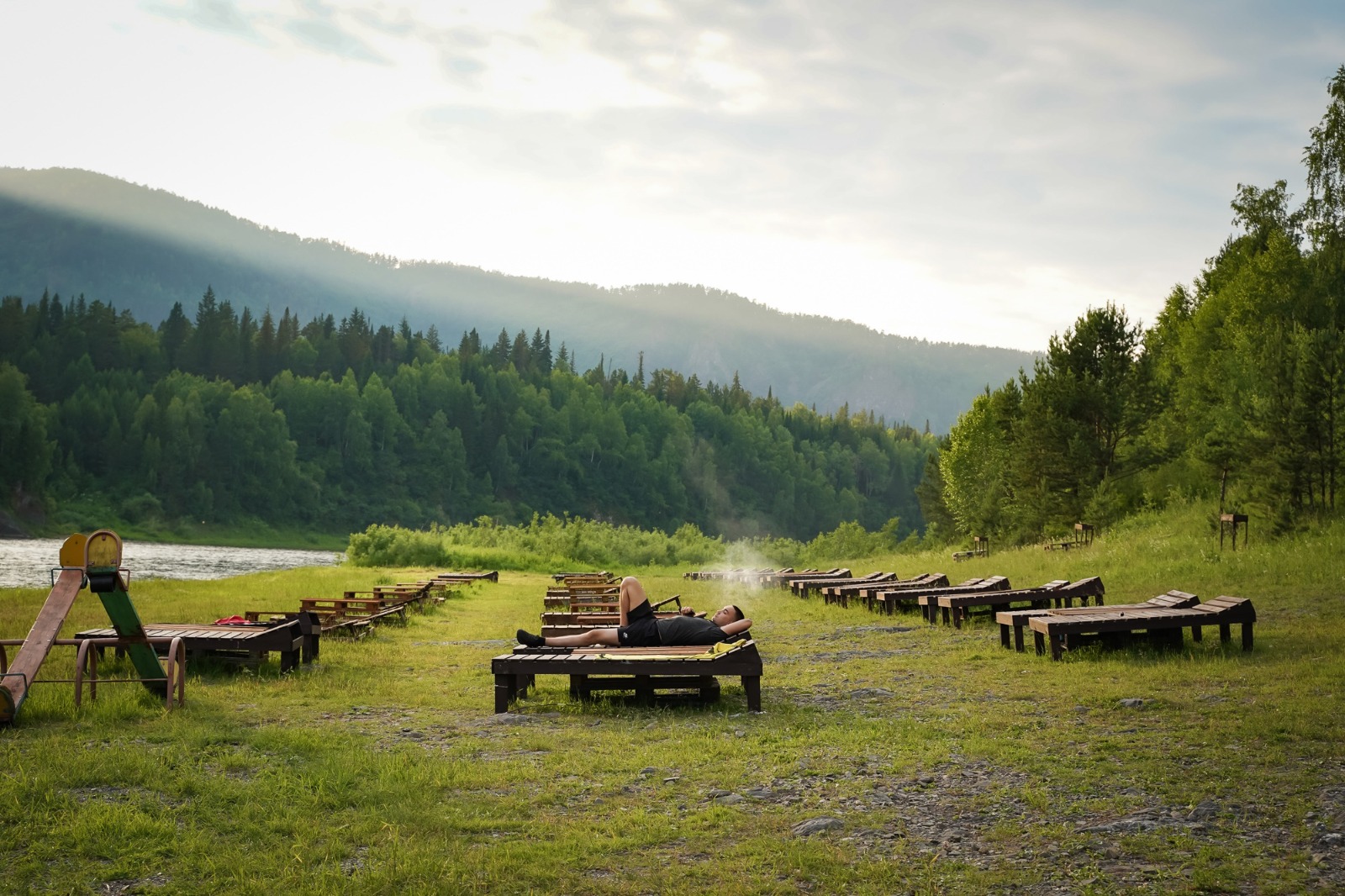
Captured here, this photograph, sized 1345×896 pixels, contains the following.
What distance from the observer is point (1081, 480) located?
124 feet

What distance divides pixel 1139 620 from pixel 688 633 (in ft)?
18.3

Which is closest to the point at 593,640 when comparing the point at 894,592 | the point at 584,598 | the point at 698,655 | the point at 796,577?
the point at 698,655

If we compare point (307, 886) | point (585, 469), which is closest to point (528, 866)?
point (307, 886)

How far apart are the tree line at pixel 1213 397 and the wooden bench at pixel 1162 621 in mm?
14745

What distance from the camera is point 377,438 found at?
143 meters

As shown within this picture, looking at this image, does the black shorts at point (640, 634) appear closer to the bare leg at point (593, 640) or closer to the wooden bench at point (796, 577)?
the bare leg at point (593, 640)

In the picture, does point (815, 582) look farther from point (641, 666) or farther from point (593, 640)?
point (641, 666)

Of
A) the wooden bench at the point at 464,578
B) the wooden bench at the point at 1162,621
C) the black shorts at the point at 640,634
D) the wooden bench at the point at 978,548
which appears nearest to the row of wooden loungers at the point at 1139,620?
the wooden bench at the point at 1162,621

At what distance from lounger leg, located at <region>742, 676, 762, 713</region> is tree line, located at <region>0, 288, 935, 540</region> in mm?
67599

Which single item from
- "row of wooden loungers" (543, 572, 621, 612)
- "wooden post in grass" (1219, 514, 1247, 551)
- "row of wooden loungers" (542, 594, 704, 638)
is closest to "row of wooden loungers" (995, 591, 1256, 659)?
"row of wooden loungers" (542, 594, 704, 638)

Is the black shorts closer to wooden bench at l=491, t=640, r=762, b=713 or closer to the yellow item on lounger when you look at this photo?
wooden bench at l=491, t=640, r=762, b=713

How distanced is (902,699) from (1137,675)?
2.65 metres

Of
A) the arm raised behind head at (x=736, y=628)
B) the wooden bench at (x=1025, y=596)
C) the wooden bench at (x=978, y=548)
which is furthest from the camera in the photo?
the wooden bench at (x=978, y=548)

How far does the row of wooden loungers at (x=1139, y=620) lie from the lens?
12.4 meters
